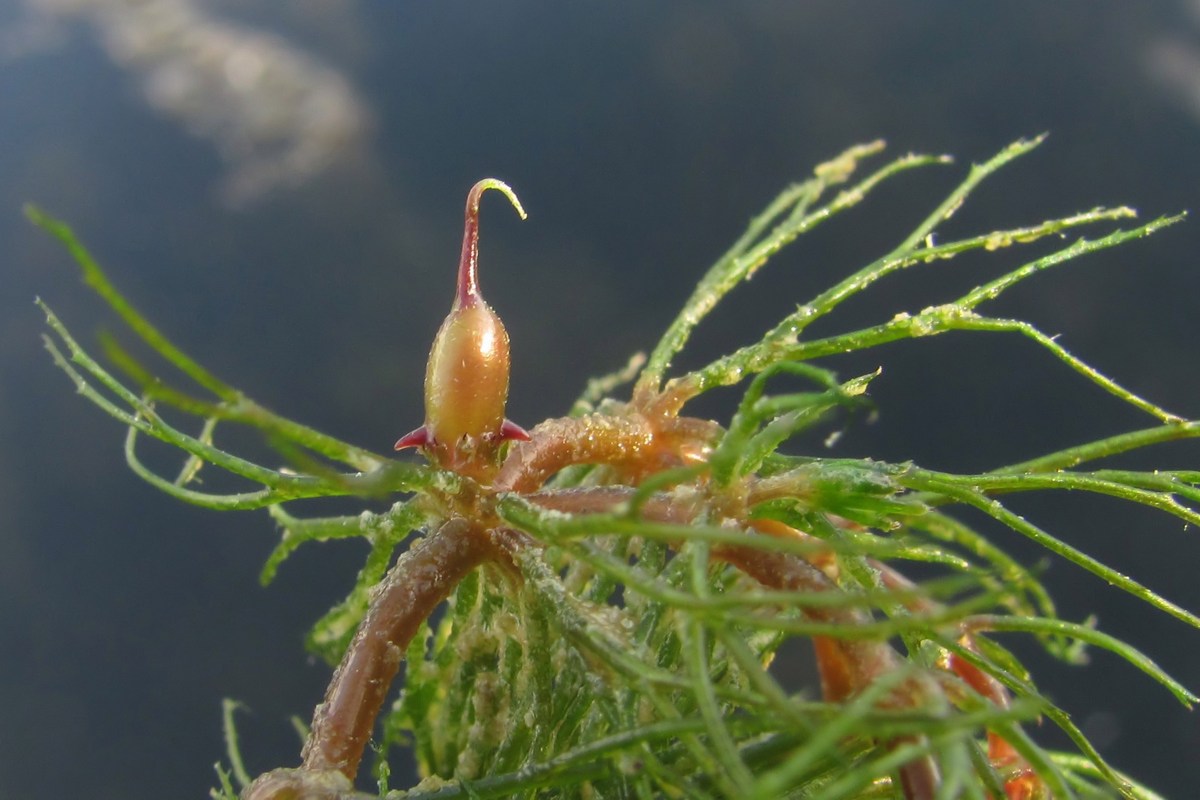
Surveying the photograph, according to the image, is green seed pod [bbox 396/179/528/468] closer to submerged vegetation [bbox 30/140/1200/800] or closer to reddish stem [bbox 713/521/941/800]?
submerged vegetation [bbox 30/140/1200/800]

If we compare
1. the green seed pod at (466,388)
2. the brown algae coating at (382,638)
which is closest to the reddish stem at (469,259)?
the green seed pod at (466,388)

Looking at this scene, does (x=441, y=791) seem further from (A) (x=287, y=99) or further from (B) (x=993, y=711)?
(A) (x=287, y=99)

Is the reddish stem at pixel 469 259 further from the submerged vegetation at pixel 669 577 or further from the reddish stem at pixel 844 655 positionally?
the reddish stem at pixel 844 655

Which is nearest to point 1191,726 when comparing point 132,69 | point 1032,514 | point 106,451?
point 1032,514

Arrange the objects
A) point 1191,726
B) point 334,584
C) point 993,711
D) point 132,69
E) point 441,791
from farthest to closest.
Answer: point 132,69, point 334,584, point 1191,726, point 441,791, point 993,711

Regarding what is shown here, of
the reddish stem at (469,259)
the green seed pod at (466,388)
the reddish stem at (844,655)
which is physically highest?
the reddish stem at (469,259)

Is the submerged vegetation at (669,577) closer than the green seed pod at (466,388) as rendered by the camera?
Yes

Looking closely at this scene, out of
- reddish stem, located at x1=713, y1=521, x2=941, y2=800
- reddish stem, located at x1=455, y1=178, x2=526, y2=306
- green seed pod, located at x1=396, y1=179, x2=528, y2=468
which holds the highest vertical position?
reddish stem, located at x1=455, y1=178, x2=526, y2=306

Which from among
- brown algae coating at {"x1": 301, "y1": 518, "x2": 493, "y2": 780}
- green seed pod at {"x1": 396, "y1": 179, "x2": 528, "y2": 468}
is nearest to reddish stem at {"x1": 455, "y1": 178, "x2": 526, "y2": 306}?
green seed pod at {"x1": 396, "y1": 179, "x2": 528, "y2": 468}
